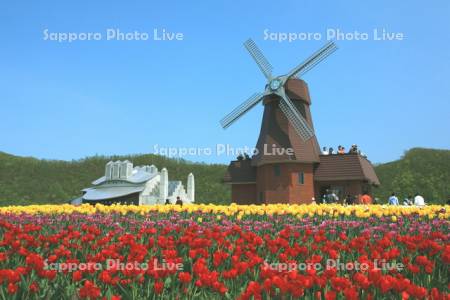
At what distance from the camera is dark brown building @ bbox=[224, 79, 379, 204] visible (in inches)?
1097

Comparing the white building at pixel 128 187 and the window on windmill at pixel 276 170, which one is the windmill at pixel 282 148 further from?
the white building at pixel 128 187

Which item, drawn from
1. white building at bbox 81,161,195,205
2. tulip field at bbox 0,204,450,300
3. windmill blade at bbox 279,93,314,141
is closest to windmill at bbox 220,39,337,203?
Answer: windmill blade at bbox 279,93,314,141

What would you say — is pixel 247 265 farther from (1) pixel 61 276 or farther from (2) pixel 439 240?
(2) pixel 439 240

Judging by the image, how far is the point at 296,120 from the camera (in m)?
28.5

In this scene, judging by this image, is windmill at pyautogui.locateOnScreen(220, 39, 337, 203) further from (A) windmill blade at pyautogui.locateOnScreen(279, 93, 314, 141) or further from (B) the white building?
(B) the white building

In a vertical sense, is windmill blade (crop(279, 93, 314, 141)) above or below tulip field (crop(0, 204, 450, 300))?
above

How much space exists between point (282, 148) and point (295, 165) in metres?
1.50

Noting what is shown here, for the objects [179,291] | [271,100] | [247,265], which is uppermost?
[271,100]

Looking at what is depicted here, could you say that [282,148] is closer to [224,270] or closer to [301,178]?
[301,178]

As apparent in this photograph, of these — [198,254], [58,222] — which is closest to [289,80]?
[58,222]

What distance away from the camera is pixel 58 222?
10.2 meters

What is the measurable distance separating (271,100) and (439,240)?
77.1ft

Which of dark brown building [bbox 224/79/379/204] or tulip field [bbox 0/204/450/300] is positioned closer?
tulip field [bbox 0/204/450/300]

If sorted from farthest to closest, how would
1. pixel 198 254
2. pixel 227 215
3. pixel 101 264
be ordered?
pixel 227 215 < pixel 198 254 < pixel 101 264
